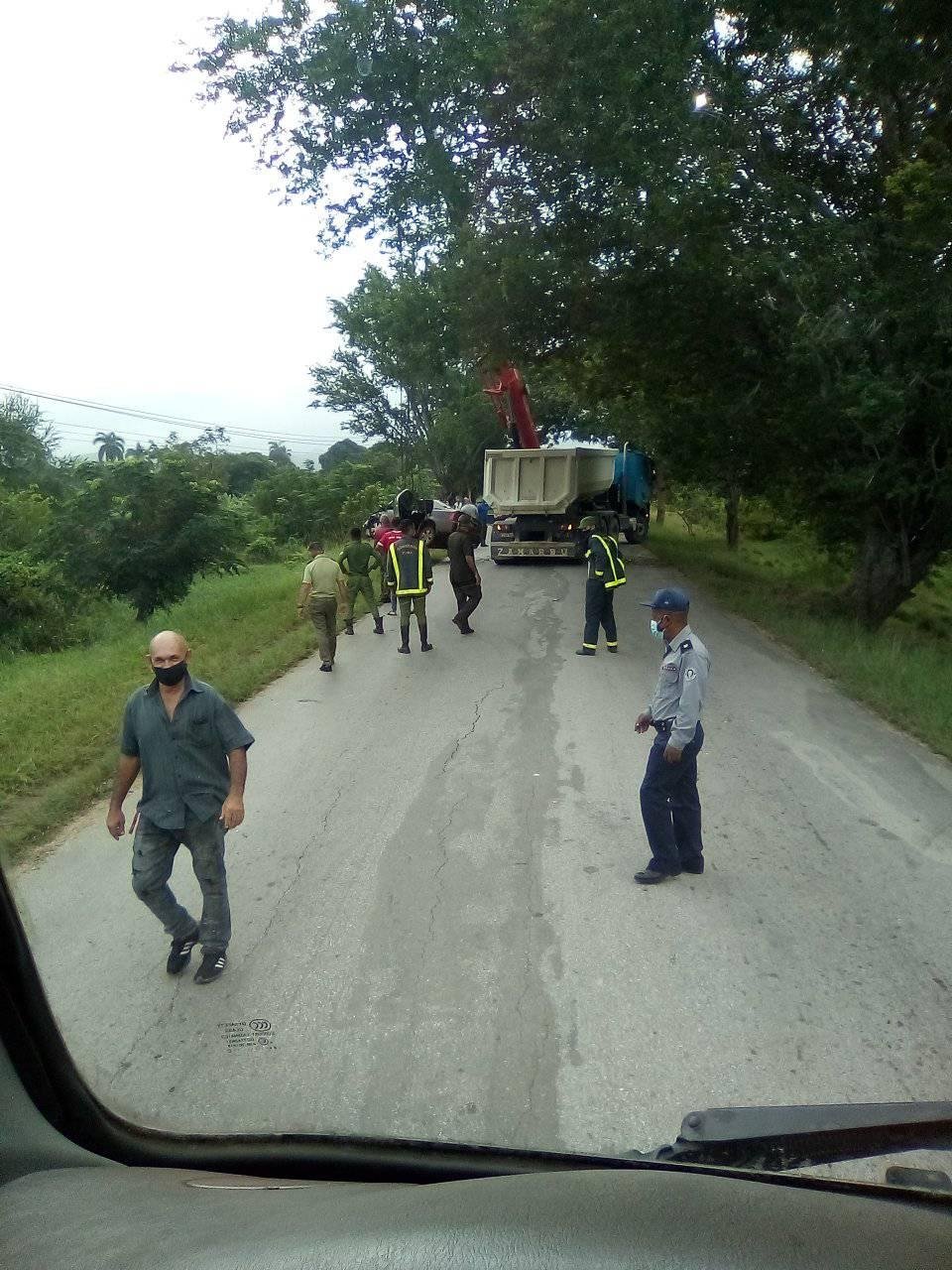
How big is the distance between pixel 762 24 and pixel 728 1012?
12565 millimetres

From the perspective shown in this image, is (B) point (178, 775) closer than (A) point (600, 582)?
Yes

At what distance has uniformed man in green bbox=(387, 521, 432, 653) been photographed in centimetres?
1227

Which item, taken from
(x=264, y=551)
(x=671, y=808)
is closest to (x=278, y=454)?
(x=264, y=551)

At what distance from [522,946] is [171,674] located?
214 cm

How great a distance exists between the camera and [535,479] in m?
22.8

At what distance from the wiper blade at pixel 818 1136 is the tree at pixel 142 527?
13849mm

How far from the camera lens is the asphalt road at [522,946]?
3818mm

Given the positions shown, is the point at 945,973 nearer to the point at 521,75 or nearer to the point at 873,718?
the point at 873,718

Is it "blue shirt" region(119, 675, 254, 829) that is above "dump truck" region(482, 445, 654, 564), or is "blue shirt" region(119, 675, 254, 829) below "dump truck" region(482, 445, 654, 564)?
above

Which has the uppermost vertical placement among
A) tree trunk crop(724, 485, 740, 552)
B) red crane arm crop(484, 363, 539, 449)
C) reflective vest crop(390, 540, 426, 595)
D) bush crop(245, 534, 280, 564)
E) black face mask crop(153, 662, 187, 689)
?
red crane arm crop(484, 363, 539, 449)

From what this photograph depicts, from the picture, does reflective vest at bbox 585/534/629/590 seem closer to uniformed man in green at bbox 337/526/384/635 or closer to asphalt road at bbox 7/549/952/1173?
asphalt road at bbox 7/549/952/1173

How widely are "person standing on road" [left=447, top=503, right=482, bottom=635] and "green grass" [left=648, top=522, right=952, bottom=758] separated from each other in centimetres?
433

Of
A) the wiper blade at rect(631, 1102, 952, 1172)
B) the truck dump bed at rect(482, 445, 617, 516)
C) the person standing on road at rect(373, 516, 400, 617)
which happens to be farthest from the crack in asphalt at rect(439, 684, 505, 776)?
the truck dump bed at rect(482, 445, 617, 516)

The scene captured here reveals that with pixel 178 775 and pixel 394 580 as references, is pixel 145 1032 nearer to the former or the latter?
pixel 178 775
